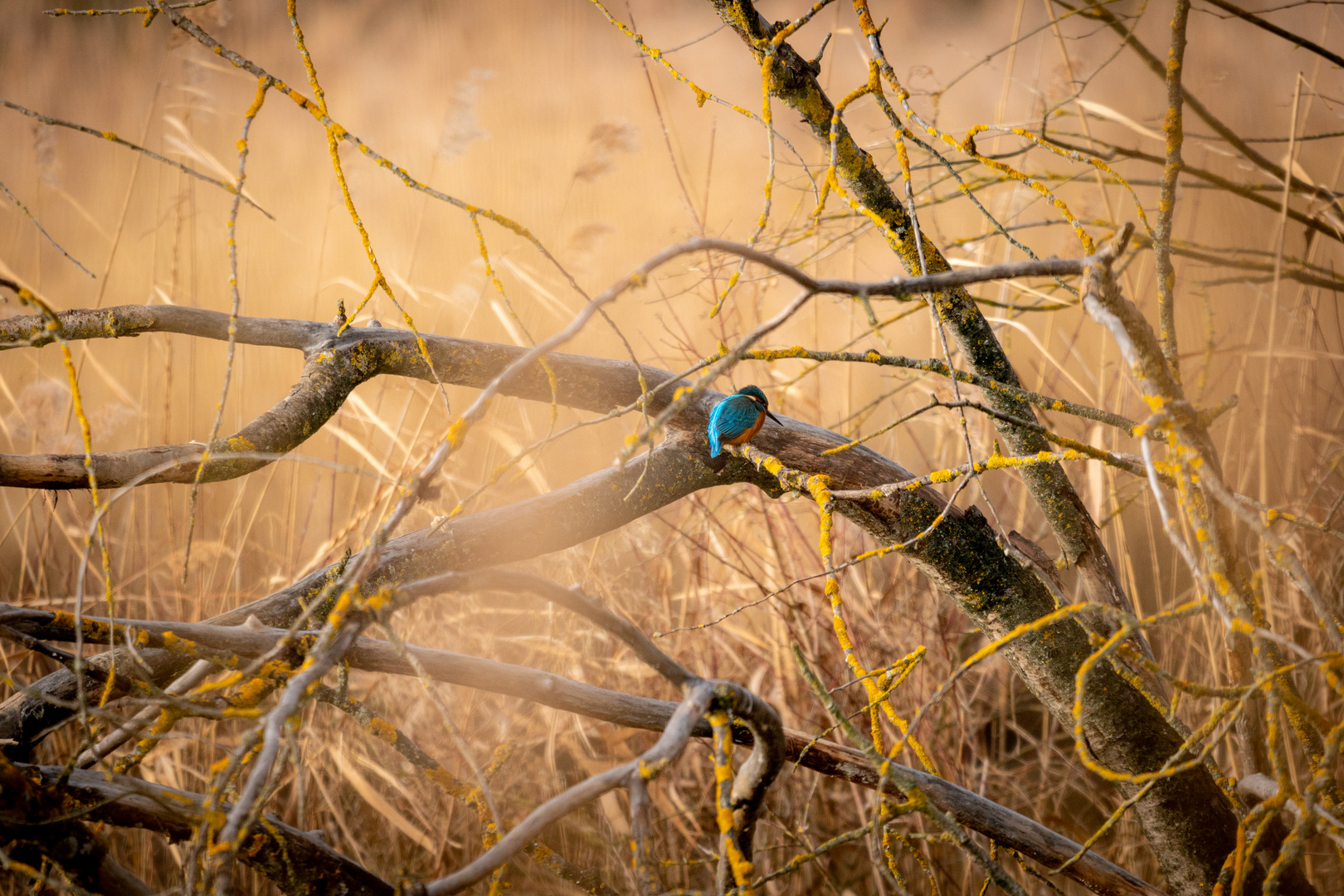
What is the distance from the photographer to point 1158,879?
1141 mm

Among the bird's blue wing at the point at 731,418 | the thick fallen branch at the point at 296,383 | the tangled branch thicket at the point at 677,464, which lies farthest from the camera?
the bird's blue wing at the point at 731,418

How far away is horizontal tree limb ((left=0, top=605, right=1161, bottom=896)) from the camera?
1.34ft

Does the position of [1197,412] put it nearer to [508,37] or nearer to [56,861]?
[56,861]

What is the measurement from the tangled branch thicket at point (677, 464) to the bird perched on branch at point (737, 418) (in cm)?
4

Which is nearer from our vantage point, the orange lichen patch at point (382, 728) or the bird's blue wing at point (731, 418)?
the orange lichen patch at point (382, 728)

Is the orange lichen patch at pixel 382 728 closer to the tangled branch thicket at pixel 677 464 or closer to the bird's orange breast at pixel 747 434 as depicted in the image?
the tangled branch thicket at pixel 677 464

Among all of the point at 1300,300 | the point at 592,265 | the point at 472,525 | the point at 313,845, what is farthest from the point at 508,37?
the point at 313,845

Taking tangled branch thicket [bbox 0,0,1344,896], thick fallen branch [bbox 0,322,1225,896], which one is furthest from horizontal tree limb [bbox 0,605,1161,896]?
thick fallen branch [bbox 0,322,1225,896]

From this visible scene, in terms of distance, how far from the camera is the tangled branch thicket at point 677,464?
1.22ft

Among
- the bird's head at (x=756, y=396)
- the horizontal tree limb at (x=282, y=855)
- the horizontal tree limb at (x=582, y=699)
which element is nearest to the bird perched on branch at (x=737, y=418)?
the bird's head at (x=756, y=396)

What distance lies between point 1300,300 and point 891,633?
0.84 m

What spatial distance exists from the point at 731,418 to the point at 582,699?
9.3 inches

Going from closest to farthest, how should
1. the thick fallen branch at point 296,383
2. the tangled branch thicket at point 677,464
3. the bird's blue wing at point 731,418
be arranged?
1. the tangled branch thicket at point 677,464
2. the thick fallen branch at point 296,383
3. the bird's blue wing at point 731,418

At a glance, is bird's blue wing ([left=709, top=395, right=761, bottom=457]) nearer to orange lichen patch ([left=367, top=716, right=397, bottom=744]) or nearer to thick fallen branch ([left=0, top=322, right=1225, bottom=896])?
thick fallen branch ([left=0, top=322, right=1225, bottom=896])
